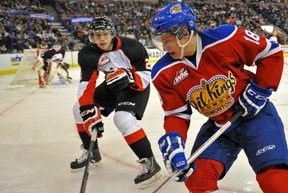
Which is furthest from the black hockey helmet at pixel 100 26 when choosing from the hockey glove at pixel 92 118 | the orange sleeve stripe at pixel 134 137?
the orange sleeve stripe at pixel 134 137

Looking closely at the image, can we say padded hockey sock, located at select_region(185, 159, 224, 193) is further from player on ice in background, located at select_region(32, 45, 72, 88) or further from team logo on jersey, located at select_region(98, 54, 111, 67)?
player on ice in background, located at select_region(32, 45, 72, 88)

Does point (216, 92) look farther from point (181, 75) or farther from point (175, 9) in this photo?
point (175, 9)

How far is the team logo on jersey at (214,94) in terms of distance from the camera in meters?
1.74

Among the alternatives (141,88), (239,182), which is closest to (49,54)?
(141,88)

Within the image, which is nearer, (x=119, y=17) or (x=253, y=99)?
(x=253, y=99)

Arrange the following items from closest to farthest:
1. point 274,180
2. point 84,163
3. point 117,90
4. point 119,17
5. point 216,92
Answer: point 274,180 → point 216,92 → point 117,90 → point 84,163 → point 119,17

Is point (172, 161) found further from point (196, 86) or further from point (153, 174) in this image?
point (153, 174)

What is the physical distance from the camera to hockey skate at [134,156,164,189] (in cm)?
248

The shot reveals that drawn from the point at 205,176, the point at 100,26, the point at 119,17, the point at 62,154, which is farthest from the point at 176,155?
the point at 119,17

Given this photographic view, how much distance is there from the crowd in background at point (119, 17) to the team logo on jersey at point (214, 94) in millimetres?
9957

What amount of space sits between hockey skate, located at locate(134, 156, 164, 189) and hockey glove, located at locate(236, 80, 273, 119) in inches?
37.6

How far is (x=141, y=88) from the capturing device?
264cm

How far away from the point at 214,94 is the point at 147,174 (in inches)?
38.3

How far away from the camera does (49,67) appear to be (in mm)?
8352
